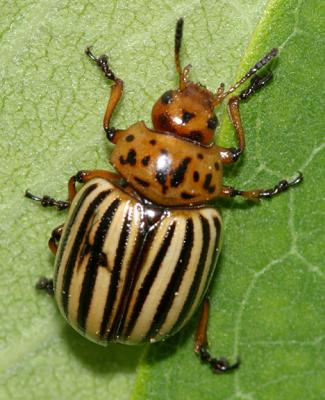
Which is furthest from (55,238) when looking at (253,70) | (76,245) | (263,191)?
(253,70)

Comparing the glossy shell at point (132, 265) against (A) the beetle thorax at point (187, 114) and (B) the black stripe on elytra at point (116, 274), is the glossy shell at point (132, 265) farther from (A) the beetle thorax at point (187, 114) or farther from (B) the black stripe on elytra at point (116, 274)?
(A) the beetle thorax at point (187, 114)

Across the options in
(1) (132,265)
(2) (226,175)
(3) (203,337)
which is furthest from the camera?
(2) (226,175)

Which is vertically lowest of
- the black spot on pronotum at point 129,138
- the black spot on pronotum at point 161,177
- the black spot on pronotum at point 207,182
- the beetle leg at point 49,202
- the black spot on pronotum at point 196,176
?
the black spot on pronotum at point 207,182

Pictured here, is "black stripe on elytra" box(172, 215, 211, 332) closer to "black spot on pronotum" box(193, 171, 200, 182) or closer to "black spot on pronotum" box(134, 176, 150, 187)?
"black spot on pronotum" box(193, 171, 200, 182)

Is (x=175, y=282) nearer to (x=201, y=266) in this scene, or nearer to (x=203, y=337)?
(x=201, y=266)

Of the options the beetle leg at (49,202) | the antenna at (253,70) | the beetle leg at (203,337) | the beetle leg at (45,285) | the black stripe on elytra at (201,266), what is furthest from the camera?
the beetle leg at (45,285)

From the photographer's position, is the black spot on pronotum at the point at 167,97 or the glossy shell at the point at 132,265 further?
the black spot on pronotum at the point at 167,97

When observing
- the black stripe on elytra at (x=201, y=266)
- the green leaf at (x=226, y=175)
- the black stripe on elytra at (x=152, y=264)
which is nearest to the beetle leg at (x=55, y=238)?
the green leaf at (x=226, y=175)
